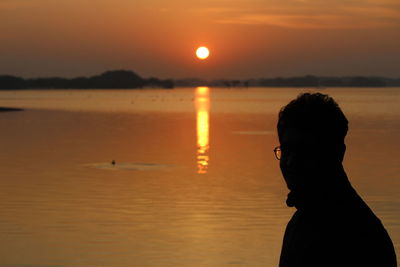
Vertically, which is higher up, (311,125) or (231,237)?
(311,125)

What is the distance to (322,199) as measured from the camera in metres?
2.86

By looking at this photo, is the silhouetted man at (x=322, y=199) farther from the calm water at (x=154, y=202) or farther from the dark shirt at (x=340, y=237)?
the calm water at (x=154, y=202)

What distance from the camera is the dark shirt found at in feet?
9.18

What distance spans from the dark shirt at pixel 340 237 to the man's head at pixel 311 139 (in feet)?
0.32

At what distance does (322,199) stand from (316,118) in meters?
0.26

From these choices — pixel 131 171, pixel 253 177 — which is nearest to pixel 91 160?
pixel 131 171

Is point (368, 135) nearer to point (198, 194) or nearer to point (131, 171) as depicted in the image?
point (131, 171)

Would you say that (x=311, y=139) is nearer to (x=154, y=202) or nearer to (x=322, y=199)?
(x=322, y=199)

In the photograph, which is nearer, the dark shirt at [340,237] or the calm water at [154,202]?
the dark shirt at [340,237]

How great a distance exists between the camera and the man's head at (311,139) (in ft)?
9.37

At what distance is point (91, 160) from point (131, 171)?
528 centimetres

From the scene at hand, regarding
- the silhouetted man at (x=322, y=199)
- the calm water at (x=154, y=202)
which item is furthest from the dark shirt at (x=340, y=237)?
the calm water at (x=154, y=202)

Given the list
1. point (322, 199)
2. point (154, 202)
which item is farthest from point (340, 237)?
point (154, 202)

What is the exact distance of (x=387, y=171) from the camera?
109 ft
